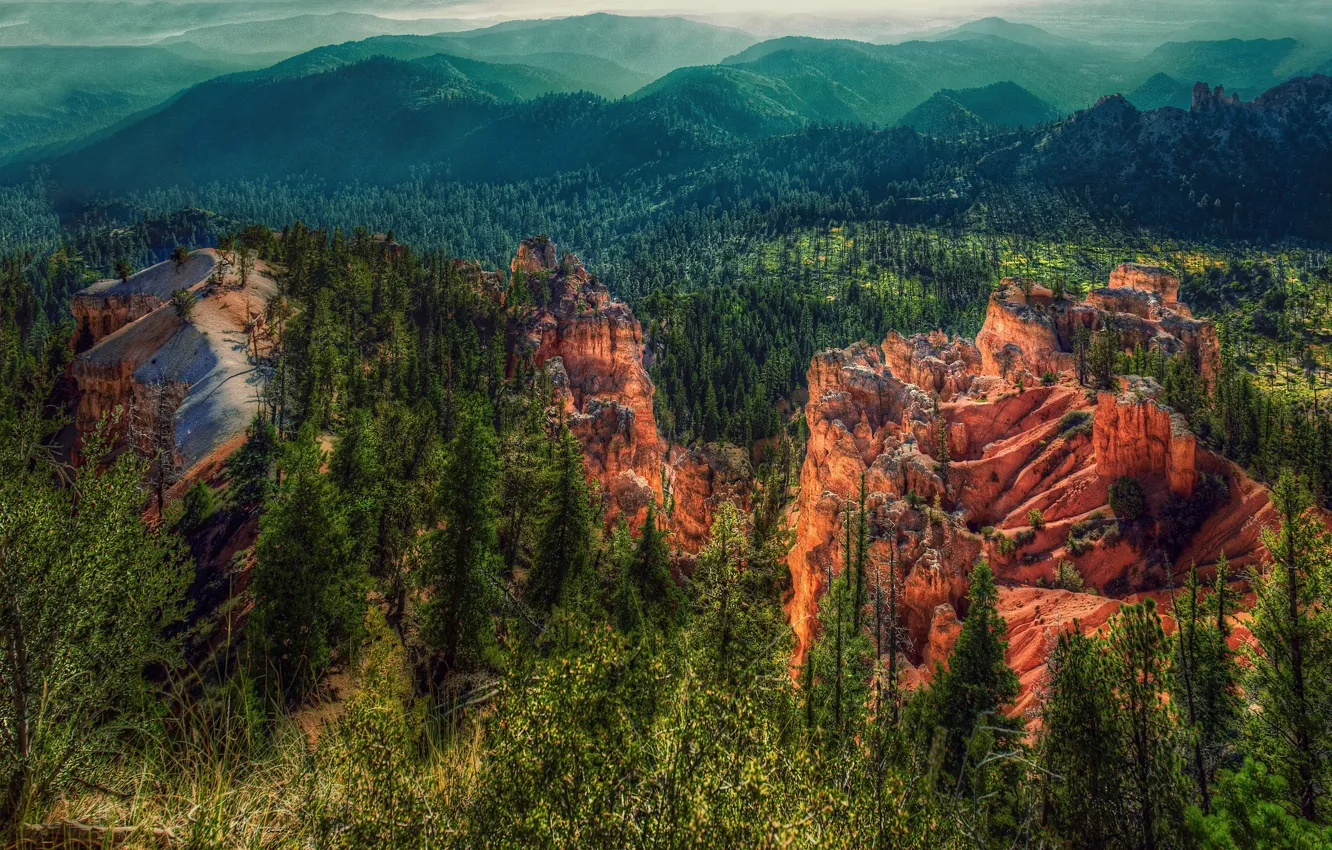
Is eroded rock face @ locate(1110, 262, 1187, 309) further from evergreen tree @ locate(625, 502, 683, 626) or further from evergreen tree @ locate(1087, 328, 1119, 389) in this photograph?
evergreen tree @ locate(625, 502, 683, 626)

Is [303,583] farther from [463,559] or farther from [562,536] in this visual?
[562,536]

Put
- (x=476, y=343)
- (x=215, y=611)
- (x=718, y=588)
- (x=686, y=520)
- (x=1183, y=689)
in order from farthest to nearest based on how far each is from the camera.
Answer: (x=476, y=343) < (x=686, y=520) < (x=215, y=611) < (x=718, y=588) < (x=1183, y=689)

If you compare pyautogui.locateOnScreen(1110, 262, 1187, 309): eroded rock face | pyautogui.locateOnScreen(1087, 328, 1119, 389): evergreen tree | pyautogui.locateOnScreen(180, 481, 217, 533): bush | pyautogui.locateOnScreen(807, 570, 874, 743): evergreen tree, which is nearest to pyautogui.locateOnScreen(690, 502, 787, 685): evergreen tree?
pyautogui.locateOnScreen(807, 570, 874, 743): evergreen tree

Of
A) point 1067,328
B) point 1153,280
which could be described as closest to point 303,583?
point 1067,328

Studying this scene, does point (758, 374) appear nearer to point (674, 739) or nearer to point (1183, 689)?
point (1183, 689)

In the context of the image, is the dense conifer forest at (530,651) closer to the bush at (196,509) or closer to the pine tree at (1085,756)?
the pine tree at (1085,756)

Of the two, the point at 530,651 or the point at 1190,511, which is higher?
the point at 530,651

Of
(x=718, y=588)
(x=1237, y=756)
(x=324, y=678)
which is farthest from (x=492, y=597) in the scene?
(x=1237, y=756)
